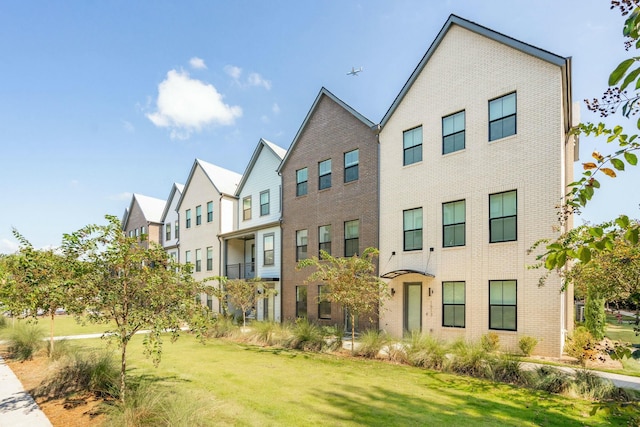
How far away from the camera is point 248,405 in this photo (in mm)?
7762

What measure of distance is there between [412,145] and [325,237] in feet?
22.6

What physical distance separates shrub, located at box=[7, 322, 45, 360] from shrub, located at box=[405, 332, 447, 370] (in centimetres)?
1291

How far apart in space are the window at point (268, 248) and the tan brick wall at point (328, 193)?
1.40 m

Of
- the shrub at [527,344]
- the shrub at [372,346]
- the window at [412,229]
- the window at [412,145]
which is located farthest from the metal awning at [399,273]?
the window at [412,145]

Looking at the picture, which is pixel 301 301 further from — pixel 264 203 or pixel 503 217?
pixel 503 217

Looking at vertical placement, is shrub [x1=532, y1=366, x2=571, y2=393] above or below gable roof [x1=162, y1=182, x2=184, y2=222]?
below

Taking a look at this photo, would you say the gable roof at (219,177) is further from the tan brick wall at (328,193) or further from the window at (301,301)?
the window at (301,301)

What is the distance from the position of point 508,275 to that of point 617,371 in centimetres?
401

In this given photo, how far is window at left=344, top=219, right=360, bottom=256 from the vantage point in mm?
18828

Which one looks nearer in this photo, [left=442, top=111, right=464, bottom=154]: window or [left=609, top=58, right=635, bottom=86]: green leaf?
[left=609, top=58, right=635, bottom=86]: green leaf

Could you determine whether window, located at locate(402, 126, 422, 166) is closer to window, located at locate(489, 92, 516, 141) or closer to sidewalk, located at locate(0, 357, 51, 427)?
window, located at locate(489, 92, 516, 141)

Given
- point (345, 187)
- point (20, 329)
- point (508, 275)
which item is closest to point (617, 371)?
point (508, 275)

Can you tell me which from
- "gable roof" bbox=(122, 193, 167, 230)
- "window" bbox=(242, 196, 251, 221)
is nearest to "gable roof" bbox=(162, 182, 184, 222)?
"gable roof" bbox=(122, 193, 167, 230)

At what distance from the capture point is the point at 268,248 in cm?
2439
